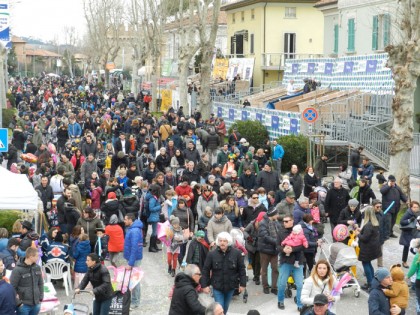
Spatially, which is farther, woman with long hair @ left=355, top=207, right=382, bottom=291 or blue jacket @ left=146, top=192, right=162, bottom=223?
blue jacket @ left=146, top=192, right=162, bottom=223

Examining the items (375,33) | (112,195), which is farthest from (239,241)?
(375,33)

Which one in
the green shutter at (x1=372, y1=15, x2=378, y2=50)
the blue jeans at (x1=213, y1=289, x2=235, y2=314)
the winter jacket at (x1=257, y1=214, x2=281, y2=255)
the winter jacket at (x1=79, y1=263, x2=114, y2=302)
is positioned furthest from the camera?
the green shutter at (x1=372, y1=15, x2=378, y2=50)

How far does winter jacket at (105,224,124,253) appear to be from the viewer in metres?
13.9

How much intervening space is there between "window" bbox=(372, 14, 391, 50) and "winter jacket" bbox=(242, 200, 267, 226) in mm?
20560

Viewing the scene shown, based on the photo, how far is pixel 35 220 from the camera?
49.6 ft

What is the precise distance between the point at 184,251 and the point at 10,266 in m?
3.91

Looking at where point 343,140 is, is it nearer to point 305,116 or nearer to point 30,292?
point 305,116

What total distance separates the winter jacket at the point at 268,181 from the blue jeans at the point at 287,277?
6.10m

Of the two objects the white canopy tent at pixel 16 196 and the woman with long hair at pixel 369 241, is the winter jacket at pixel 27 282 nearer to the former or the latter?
the white canopy tent at pixel 16 196

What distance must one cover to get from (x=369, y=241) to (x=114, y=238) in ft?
14.4

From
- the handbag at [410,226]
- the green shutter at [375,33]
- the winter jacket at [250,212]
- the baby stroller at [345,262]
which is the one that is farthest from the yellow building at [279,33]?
the baby stroller at [345,262]

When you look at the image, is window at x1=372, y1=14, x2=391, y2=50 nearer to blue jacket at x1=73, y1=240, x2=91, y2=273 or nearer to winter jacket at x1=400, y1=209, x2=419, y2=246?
winter jacket at x1=400, y1=209, x2=419, y2=246

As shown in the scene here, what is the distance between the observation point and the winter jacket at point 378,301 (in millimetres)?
9688

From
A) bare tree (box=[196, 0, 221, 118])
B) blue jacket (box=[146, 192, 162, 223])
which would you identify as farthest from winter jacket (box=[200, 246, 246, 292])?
bare tree (box=[196, 0, 221, 118])
